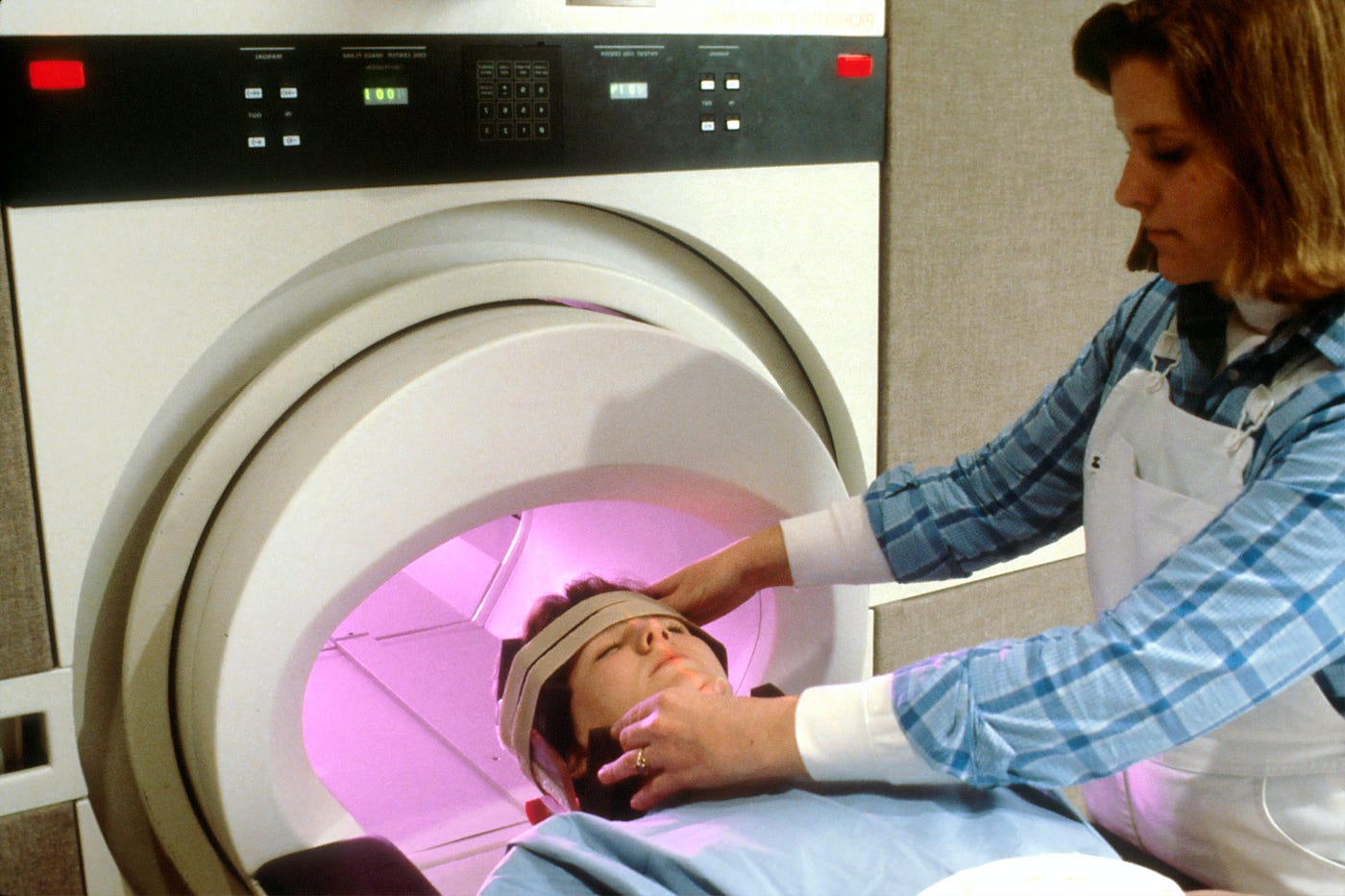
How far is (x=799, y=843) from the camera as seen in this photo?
944 millimetres

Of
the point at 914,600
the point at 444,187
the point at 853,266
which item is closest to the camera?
the point at 444,187

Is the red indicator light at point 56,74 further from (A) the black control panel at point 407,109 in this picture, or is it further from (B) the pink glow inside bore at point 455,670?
(B) the pink glow inside bore at point 455,670

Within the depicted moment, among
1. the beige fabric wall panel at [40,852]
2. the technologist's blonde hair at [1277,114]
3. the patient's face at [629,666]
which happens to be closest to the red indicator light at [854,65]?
the technologist's blonde hair at [1277,114]

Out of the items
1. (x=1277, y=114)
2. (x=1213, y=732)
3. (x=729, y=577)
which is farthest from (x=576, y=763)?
(x=1277, y=114)

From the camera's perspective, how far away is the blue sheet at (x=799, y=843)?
2.95 feet

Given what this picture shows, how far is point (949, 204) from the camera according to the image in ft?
4.20

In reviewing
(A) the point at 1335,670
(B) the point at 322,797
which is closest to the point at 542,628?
(B) the point at 322,797

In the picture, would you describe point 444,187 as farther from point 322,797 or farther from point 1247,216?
point 1247,216

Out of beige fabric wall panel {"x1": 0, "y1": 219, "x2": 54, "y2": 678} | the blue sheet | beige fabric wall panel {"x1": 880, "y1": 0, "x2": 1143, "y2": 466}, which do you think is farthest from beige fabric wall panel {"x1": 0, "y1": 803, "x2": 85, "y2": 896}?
beige fabric wall panel {"x1": 880, "y1": 0, "x2": 1143, "y2": 466}

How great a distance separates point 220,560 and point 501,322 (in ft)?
0.91

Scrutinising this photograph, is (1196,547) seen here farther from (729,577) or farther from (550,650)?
(550,650)

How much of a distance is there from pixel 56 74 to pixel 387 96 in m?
0.23

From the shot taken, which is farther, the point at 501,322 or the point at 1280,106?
the point at 501,322

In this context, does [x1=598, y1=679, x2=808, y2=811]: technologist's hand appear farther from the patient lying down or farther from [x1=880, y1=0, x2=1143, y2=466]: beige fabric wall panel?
[x1=880, y1=0, x2=1143, y2=466]: beige fabric wall panel
